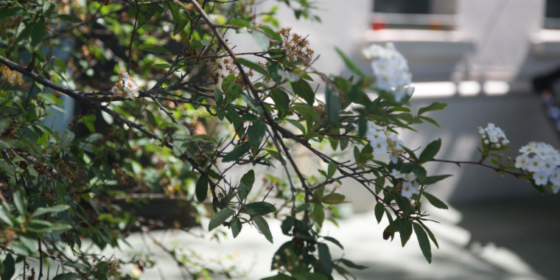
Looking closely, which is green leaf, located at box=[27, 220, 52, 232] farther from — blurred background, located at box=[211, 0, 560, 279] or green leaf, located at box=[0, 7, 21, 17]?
blurred background, located at box=[211, 0, 560, 279]

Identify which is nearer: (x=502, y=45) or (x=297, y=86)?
(x=297, y=86)

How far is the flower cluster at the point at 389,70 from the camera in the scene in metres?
0.63

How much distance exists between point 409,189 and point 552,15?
440 cm

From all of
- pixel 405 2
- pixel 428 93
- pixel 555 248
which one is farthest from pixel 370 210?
pixel 405 2

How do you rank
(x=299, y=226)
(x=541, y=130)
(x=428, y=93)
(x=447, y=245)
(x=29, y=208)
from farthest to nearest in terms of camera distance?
1. (x=541, y=130)
2. (x=428, y=93)
3. (x=447, y=245)
4. (x=29, y=208)
5. (x=299, y=226)

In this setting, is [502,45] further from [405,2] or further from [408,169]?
[408,169]

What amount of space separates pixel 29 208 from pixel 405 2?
137 inches

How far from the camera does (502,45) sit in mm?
3926

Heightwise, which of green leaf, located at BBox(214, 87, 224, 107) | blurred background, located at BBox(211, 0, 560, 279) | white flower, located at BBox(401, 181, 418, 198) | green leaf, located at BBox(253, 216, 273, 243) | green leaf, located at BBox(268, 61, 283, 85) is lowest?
green leaf, located at BBox(253, 216, 273, 243)

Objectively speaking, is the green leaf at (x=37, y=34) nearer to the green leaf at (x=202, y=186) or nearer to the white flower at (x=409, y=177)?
the green leaf at (x=202, y=186)

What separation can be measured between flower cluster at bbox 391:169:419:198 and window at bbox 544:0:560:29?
4.21 metres

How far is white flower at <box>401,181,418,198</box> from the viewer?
796 millimetres

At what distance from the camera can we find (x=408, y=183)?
805mm

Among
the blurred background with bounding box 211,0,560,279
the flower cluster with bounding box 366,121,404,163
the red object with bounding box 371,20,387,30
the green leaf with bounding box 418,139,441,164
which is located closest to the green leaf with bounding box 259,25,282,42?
the flower cluster with bounding box 366,121,404,163
